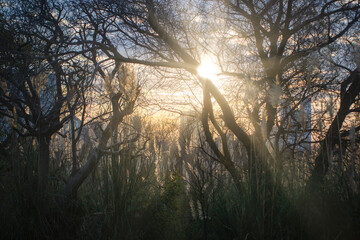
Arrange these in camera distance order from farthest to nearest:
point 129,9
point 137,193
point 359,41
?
1. point 129,9
2. point 359,41
3. point 137,193

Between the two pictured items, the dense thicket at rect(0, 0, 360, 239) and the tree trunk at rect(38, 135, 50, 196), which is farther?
the tree trunk at rect(38, 135, 50, 196)

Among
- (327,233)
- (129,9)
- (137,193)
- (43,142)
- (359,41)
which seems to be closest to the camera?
(327,233)

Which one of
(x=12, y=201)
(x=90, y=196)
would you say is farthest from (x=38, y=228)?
(x=90, y=196)

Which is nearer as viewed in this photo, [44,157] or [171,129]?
[44,157]

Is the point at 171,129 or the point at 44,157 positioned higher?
the point at 171,129

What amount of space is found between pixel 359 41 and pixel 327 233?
2262 mm

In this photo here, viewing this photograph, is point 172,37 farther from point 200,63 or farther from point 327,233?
point 327,233

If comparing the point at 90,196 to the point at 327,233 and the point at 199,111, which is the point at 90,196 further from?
the point at 199,111

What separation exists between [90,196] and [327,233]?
2.24m

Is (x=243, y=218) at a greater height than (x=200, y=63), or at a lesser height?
lesser

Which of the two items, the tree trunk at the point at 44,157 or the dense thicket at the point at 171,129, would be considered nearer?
the dense thicket at the point at 171,129

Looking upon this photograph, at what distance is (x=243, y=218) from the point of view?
2.60m

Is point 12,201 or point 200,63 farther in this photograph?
point 200,63

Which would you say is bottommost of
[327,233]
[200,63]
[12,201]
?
[327,233]
